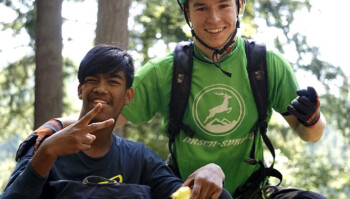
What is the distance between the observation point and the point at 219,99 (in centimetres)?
385

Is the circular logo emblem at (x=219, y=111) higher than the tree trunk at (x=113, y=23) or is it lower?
lower

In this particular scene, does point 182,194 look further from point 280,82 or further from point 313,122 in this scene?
point 280,82

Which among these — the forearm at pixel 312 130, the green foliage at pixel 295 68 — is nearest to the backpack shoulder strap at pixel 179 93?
the forearm at pixel 312 130

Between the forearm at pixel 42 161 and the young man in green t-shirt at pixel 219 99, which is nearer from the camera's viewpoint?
the forearm at pixel 42 161

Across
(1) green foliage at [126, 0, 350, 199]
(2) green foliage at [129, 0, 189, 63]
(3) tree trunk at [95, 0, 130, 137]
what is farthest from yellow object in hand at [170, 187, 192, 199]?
(2) green foliage at [129, 0, 189, 63]

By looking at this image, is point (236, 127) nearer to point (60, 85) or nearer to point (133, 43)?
point (60, 85)

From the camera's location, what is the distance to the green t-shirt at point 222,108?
12.6 ft

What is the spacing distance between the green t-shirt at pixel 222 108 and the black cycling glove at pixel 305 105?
41cm

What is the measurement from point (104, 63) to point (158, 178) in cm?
81

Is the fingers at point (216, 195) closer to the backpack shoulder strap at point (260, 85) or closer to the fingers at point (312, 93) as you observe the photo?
the backpack shoulder strap at point (260, 85)

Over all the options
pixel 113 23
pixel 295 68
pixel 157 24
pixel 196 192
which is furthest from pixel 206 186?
pixel 295 68

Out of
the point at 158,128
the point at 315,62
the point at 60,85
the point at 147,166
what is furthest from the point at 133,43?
the point at 147,166

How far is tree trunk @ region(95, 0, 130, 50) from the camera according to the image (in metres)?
6.23

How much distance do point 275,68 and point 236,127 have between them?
1.73ft
